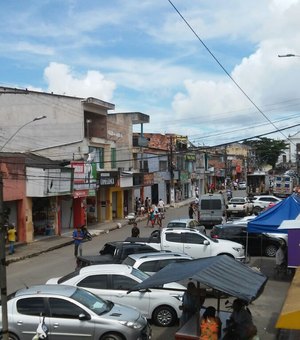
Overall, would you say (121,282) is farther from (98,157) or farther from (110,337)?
(98,157)

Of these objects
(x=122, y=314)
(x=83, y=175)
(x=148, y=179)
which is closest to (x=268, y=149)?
(x=148, y=179)

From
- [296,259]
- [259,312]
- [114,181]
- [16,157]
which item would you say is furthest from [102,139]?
[259,312]

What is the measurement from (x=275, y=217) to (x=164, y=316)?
8.57 metres

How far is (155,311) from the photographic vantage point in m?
13.2

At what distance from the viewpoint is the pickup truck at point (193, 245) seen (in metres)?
21.9

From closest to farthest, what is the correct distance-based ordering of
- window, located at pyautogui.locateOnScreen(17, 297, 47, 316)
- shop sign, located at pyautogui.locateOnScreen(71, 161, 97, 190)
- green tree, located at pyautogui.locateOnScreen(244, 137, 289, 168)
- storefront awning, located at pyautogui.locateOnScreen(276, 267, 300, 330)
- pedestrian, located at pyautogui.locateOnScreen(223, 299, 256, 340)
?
storefront awning, located at pyautogui.locateOnScreen(276, 267, 300, 330), pedestrian, located at pyautogui.locateOnScreen(223, 299, 256, 340), window, located at pyautogui.locateOnScreen(17, 297, 47, 316), shop sign, located at pyautogui.locateOnScreen(71, 161, 97, 190), green tree, located at pyautogui.locateOnScreen(244, 137, 289, 168)

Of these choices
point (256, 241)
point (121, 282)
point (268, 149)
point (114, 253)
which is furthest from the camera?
point (268, 149)

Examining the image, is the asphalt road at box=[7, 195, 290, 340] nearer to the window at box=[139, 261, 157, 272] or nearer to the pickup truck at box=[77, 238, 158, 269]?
the window at box=[139, 261, 157, 272]

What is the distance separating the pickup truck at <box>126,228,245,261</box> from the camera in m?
21.9

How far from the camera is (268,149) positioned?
131 meters

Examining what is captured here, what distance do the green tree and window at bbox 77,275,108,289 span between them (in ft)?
385

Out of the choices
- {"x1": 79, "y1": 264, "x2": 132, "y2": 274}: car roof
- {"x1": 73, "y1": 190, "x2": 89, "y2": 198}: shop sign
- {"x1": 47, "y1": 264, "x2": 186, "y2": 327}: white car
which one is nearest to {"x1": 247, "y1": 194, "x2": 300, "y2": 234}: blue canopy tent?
{"x1": 47, "y1": 264, "x2": 186, "y2": 327}: white car

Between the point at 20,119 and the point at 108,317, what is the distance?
1287 inches

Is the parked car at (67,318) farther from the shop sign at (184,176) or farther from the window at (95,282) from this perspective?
the shop sign at (184,176)
